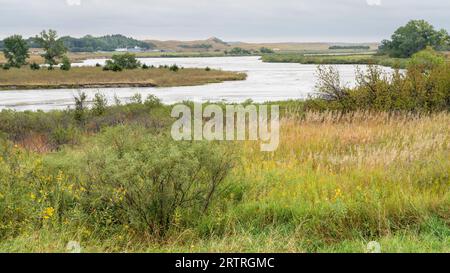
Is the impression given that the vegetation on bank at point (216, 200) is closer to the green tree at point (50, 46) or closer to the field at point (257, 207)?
the field at point (257, 207)

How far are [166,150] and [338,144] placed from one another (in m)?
5.94

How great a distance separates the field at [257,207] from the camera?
592 centimetres

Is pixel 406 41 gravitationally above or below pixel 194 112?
above

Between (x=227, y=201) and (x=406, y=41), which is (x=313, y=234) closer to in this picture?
(x=227, y=201)

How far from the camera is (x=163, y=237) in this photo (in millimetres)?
6539

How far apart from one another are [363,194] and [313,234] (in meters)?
1.22

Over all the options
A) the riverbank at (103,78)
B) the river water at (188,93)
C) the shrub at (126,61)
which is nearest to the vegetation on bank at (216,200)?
the river water at (188,93)

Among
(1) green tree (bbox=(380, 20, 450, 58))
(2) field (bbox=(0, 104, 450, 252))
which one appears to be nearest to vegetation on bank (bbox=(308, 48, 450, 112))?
(2) field (bbox=(0, 104, 450, 252))

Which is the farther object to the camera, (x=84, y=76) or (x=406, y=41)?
(x=406, y=41)

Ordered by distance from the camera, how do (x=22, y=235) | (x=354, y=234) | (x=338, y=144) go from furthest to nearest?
(x=338, y=144), (x=354, y=234), (x=22, y=235)

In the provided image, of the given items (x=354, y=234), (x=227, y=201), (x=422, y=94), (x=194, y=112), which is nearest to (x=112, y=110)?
(x=194, y=112)

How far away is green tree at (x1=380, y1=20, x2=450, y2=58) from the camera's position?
90.1m

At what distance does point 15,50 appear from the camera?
274ft

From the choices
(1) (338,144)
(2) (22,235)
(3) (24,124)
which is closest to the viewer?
(2) (22,235)
